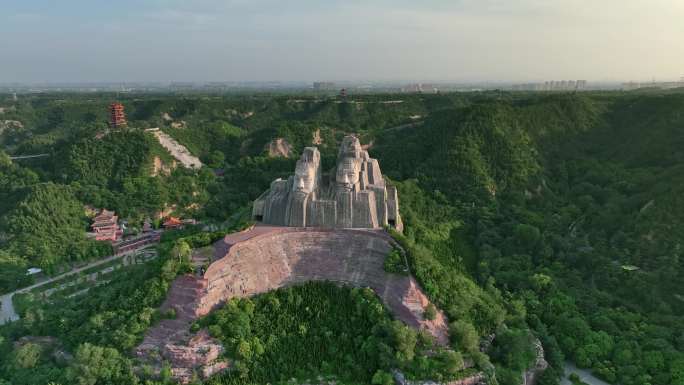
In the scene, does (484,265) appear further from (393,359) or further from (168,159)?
(168,159)

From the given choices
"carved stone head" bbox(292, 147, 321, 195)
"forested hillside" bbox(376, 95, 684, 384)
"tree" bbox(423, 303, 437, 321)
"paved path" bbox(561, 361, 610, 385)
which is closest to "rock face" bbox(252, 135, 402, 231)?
"carved stone head" bbox(292, 147, 321, 195)

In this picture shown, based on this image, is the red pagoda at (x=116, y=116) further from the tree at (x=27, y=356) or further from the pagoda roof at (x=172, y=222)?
the tree at (x=27, y=356)

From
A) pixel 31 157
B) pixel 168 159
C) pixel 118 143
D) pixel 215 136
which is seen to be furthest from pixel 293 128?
pixel 31 157

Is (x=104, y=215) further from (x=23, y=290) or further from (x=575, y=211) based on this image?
(x=575, y=211)

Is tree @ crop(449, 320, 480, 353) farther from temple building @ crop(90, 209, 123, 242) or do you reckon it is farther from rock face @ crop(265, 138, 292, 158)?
rock face @ crop(265, 138, 292, 158)

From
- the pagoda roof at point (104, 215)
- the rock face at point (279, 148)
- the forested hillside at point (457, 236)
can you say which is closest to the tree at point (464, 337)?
the forested hillside at point (457, 236)
